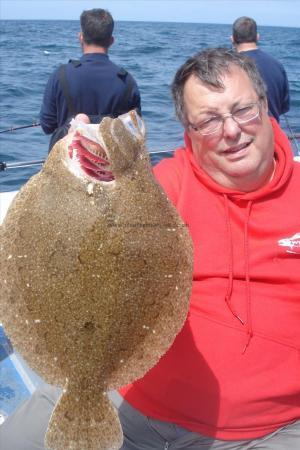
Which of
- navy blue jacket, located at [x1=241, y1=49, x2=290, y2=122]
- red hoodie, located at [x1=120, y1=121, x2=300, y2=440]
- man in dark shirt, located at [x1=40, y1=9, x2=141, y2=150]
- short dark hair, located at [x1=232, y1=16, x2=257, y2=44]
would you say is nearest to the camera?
red hoodie, located at [x1=120, y1=121, x2=300, y2=440]

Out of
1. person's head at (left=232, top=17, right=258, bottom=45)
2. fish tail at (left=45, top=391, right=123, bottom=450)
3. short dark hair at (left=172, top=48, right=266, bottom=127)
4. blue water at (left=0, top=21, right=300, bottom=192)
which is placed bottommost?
blue water at (left=0, top=21, right=300, bottom=192)

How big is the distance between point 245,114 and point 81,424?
1.57 metres

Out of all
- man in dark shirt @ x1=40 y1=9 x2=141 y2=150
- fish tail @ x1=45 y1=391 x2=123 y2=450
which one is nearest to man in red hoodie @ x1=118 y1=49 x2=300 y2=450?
fish tail @ x1=45 y1=391 x2=123 y2=450

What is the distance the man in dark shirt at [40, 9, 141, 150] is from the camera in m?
5.23

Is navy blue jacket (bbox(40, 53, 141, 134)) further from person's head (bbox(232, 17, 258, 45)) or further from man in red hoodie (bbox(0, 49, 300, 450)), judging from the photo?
man in red hoodie (bbox(0, 49, 300, 450))

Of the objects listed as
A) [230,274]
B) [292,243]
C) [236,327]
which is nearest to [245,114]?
[292,243]

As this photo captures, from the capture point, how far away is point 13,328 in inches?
78.9

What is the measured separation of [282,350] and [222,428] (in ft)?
1.44

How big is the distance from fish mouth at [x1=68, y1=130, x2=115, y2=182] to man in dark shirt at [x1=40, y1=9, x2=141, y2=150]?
3.14 meters

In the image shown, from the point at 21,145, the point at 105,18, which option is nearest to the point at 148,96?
the point at 21,145

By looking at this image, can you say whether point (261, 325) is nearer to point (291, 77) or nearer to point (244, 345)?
point (244, 345)

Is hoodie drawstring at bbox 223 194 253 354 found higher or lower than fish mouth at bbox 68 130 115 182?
lower

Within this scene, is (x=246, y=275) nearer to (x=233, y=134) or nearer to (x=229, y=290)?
(x=229, y=290)

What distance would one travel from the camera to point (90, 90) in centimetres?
523
